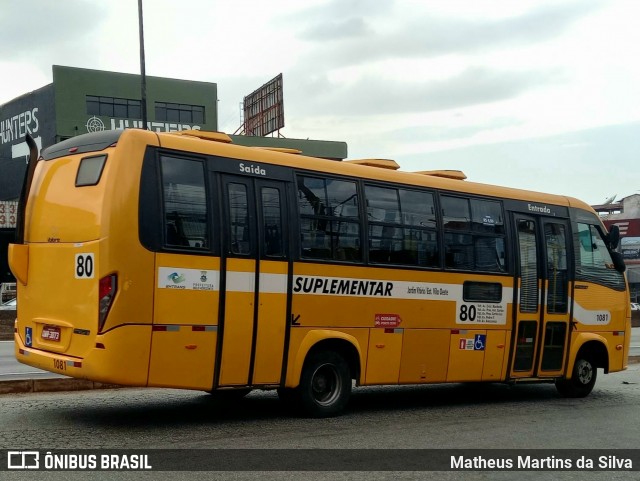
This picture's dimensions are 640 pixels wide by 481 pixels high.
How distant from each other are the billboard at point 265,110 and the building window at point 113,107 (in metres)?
9.58

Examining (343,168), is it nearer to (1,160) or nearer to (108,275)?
(108,275)

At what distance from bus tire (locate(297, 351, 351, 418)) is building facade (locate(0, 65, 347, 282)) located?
134ft

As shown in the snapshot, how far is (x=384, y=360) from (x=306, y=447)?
117 inches

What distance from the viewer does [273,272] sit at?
10.2m

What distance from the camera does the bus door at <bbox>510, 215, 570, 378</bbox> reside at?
13305mm

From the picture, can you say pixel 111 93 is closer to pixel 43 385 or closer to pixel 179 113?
pixel 179 113

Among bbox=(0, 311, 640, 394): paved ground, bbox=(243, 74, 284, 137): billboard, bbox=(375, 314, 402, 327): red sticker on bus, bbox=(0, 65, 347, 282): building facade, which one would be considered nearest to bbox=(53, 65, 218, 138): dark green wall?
bbox=(0, 65, 347, 282): building facade

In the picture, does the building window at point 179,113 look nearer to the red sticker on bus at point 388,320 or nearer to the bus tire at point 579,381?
the bus tire at point 579,381

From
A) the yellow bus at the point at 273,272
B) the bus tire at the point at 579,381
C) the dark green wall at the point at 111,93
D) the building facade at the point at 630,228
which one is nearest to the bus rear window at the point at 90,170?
the yellow bus at the point at 273,272

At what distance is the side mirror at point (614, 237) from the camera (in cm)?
1468

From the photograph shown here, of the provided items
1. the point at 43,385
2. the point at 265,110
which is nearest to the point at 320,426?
the point at 43,385

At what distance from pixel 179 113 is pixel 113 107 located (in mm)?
4709

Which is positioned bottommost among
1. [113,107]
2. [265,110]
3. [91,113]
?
[91,113]

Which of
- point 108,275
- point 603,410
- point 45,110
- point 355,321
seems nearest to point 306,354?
point 355,321
